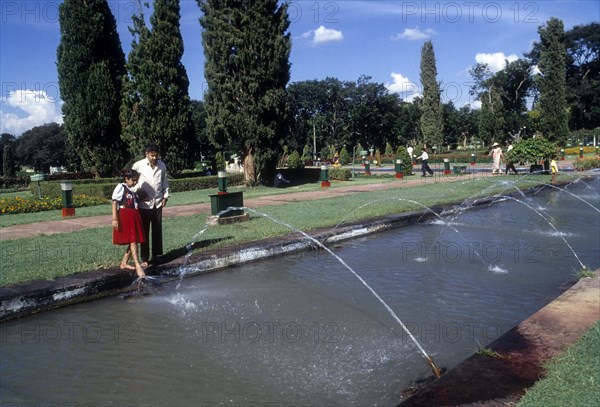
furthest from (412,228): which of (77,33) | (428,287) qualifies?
(77,33)

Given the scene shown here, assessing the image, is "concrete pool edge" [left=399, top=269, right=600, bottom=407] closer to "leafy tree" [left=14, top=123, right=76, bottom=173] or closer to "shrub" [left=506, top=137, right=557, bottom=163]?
"shrub" [left=506, top=137, right=557, bottom=163]

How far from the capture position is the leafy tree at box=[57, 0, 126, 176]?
981 inches

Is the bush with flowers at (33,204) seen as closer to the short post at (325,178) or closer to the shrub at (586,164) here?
the short post at (325,178)

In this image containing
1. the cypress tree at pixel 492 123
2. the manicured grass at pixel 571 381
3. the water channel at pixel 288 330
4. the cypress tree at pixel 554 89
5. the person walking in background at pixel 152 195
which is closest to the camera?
the manicured grass at pixel 571 381

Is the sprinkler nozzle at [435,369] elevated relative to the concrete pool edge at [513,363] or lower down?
lower down

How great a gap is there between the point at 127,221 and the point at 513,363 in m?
4.85

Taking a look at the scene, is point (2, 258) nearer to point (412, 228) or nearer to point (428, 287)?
point (428, 287)

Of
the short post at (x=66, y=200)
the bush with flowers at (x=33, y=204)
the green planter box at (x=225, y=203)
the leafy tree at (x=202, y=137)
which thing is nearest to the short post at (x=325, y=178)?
the bush with flowers at (x=33, y=204)

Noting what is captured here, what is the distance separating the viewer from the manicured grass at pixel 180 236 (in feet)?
22.1

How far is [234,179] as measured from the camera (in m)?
24.7

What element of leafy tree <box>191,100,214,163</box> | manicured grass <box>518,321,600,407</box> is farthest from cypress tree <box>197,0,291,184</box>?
leafy tree <box>191,100,214,163</box>

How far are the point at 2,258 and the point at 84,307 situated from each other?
8.67ft

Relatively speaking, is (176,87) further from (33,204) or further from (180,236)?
(180,236)

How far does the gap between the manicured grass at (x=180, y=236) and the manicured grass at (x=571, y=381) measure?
538 centimetres
